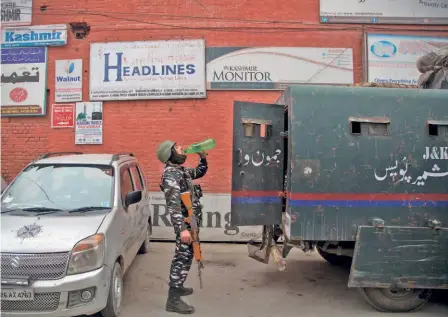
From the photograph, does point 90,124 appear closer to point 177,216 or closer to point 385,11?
point 177,216

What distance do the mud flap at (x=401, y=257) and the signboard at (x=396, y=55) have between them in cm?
506

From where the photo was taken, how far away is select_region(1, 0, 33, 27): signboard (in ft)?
29.9

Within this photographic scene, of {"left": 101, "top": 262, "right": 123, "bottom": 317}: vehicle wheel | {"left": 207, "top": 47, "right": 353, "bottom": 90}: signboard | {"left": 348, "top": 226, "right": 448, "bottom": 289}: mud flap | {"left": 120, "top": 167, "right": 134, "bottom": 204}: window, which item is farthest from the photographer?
{"left": 207, "top": 47, "right": 353, "bottom": 90}: signboard

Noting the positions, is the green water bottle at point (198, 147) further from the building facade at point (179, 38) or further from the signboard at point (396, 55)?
the signboard at point (396, 55)

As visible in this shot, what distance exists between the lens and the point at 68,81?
29.5 ft

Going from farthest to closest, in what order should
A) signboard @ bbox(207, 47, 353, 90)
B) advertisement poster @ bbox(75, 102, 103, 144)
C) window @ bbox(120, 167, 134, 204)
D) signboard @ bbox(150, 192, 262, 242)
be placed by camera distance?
advertisement poster @ bbox(75, 102, 103, 144) < signboard @ bbox(207, 47, 353, 90) < signboard @ bbox(150, 192, 262, 242) < window @ bbox(120, 167, 134, 204)

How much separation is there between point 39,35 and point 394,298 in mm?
8731

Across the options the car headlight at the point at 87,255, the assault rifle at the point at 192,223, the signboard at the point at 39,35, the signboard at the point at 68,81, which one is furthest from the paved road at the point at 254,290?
the signboard at the point at 39,35

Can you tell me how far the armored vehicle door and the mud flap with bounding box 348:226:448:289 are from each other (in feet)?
3.47

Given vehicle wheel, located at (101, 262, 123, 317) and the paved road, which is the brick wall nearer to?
the paved road

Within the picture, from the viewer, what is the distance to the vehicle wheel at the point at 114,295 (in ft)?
13.6

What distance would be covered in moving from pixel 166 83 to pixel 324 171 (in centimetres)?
521

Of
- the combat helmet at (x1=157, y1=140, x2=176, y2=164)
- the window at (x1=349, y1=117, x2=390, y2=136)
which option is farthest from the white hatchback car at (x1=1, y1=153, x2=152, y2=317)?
Answer: the window at (x1=349, y1=117, x2=390, y2=136)

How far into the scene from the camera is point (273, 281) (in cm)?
570
